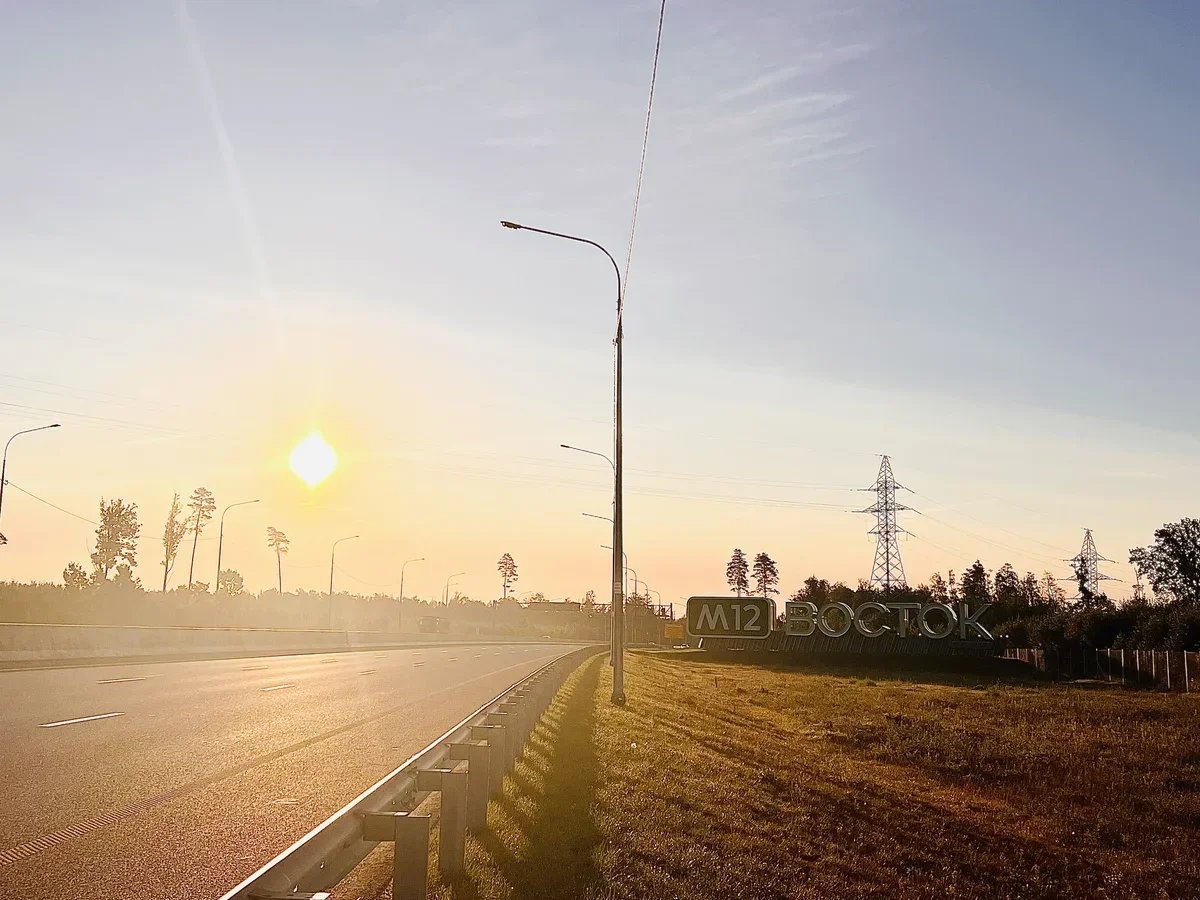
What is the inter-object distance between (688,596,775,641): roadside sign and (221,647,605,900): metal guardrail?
6250 cm

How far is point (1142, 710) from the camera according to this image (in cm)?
3086

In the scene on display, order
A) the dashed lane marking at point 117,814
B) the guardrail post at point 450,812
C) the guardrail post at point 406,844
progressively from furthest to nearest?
1. the dashed lane marking at point 117,814
2. the guardrail post at point 450,812
3. the guardrail post at point 406,844

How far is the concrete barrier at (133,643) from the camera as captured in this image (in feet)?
96.5

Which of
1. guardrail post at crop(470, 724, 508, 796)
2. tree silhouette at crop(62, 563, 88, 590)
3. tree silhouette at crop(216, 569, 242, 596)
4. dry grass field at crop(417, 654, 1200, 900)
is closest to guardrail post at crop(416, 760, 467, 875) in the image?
dry grass field at crop(417, 654, 1200, 900)

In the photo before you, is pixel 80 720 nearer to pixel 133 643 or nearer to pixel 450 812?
pixel 450 812

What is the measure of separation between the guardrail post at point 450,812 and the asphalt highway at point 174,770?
133 centimetres

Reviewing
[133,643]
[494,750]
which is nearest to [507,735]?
[494,750]

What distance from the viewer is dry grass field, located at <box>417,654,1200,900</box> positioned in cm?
824

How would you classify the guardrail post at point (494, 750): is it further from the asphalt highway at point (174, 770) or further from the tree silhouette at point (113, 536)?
the tree silhouette at point (113, 536)

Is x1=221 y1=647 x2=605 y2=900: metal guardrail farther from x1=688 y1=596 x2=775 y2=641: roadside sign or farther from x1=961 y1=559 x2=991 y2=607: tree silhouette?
x1=961 y1=559 x2=991 y2=607: tree silhouette

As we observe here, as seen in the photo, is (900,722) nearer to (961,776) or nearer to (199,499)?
(961,776)

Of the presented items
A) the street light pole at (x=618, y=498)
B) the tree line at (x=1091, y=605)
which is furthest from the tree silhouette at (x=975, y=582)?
the street light pole at (x=618, y=498)

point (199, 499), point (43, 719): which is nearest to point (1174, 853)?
point (43, 719)

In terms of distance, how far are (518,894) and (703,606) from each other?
6654 centimetres
